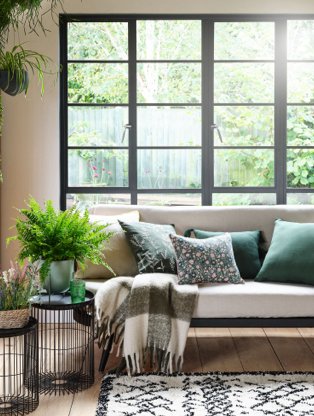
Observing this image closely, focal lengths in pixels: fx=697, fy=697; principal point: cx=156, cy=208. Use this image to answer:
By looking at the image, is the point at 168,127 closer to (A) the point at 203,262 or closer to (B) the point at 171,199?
(B) the point at 171,199

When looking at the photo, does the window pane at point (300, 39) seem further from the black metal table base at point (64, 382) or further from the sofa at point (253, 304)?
the black metal table base at point (64, 382)

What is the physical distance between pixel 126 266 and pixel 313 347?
4.32 ft

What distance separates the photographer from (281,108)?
17.4 feet

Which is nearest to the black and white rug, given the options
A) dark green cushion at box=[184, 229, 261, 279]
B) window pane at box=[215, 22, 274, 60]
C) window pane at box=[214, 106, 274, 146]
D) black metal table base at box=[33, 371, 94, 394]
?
black metal table base at box=[33, 371, 94, 394]

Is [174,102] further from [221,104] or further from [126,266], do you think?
[126,266]

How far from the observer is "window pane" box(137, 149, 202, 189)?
211 inches

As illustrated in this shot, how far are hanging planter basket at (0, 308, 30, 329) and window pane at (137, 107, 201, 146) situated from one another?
7.55 feet

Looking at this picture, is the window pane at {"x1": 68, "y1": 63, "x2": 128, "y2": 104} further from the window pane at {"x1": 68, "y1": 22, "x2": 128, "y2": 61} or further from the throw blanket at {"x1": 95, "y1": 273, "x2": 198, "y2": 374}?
the throw blanket at {"x1": 95, "y1": 273, "x2": 198, "y2": 374}

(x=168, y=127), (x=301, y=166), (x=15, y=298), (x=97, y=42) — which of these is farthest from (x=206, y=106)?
(x=15, y=298)

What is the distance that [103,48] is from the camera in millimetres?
5320

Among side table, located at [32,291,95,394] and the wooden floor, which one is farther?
side table, located at [32,291,95,394]

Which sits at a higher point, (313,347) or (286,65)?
(286,65)

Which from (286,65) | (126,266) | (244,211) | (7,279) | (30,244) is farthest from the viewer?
(286,65)

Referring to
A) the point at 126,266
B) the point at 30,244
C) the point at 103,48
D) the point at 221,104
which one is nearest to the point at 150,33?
the point at 103,48
